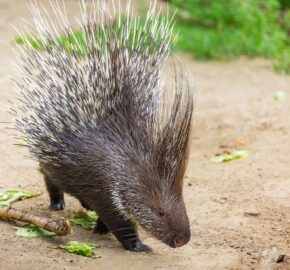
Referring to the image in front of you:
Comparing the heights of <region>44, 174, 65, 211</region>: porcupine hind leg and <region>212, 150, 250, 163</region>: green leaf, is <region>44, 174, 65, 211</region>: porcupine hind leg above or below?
above

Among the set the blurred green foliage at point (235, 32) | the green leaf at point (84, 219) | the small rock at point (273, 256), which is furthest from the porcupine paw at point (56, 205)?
→ the blurred green foliage at point (235, 32)

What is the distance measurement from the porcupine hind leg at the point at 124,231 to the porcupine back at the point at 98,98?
309 mm

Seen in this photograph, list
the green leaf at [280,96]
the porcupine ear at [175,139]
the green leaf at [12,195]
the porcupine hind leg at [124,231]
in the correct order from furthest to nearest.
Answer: the green leaf at [280,96], the green leaf at [12,195], the porcupine hind leg at [124,231], the porcupine ear at [175,139]

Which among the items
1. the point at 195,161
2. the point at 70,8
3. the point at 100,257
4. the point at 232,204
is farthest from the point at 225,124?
the point at 70,8

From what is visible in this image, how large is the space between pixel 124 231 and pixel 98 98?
0.69 meters

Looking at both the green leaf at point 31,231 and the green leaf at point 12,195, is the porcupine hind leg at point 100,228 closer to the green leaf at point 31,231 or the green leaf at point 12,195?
the green leaf at point 31,231

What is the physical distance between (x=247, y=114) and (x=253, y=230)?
255 cm

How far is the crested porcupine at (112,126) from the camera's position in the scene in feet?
11.6

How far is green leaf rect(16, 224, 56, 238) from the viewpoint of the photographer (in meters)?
3.67

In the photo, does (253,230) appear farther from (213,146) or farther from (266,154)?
(213,146)

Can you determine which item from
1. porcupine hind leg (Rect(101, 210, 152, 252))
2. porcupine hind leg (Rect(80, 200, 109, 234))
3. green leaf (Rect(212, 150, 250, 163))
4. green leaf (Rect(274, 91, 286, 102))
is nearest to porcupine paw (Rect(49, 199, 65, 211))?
porcupine hind leg (Rect(80, 200, 109, 234))

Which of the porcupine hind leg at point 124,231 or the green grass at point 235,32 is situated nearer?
the porcupine hind leg at point 124,231

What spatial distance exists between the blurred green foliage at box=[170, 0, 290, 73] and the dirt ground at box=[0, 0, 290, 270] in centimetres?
68

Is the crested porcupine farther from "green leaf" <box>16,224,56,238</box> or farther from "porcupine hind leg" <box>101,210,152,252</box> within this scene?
"green leaf" <box>16,224,56,238</box>
